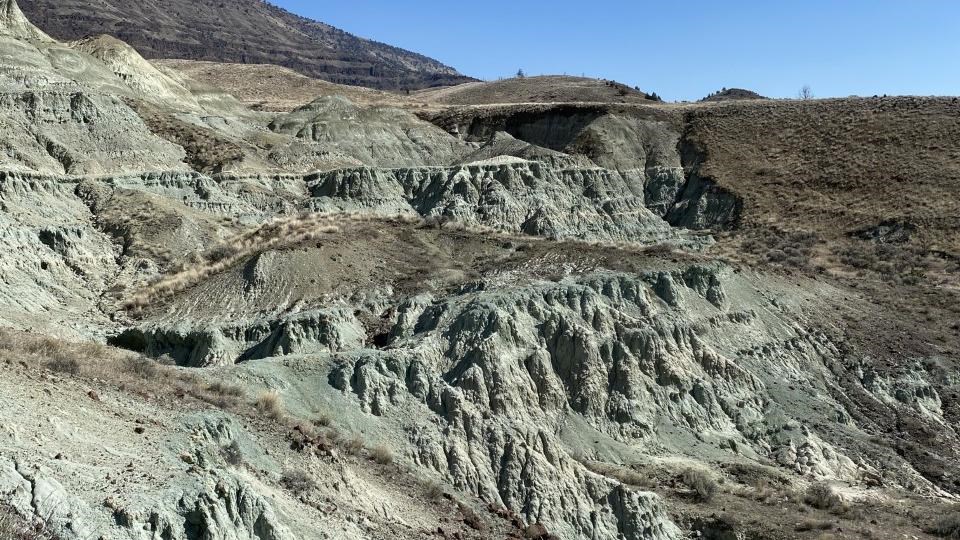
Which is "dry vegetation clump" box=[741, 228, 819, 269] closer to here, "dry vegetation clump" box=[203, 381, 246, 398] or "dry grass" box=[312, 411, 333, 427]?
"dry grass" box=[312, 411, 333, 427]

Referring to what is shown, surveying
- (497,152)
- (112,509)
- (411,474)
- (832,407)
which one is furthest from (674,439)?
(497,152)

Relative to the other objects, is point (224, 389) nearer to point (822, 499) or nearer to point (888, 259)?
point (822, 499)

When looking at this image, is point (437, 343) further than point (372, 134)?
No

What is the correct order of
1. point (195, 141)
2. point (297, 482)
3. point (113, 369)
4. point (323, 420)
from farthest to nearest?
point (195, 141), point (323, 420), point (113, 369), point (297, 482)

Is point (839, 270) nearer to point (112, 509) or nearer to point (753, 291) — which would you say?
point (753, 291)

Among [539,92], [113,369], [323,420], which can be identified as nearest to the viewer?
[113,369]

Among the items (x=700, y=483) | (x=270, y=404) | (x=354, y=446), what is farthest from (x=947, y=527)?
(x=270, y=404)

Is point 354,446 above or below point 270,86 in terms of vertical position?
below
